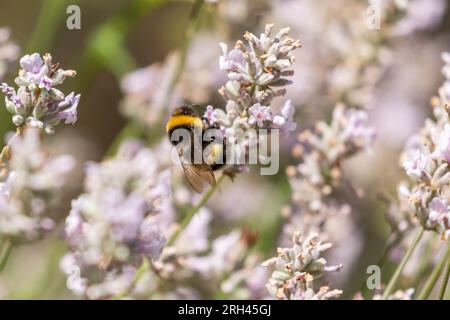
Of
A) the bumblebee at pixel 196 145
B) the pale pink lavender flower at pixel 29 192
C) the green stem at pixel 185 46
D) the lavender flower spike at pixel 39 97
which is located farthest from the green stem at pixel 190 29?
the lavender flower spike at pixel 39 97

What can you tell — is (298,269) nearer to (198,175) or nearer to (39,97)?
(198,175)

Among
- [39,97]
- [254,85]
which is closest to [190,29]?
[254,85]

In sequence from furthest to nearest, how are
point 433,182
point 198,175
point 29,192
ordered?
point 198,175, point 29,192, point 433,182

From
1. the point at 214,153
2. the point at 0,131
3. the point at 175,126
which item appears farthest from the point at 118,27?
the point at 214,153

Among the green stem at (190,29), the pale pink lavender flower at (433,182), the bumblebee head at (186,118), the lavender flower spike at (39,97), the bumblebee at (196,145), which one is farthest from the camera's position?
the green stem at (190,29)

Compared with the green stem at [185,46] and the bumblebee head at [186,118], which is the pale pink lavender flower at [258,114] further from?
Answer: the green stem at [185,46]

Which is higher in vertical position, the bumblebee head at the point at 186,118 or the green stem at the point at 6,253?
the bumblebee head at the point at 186,118
